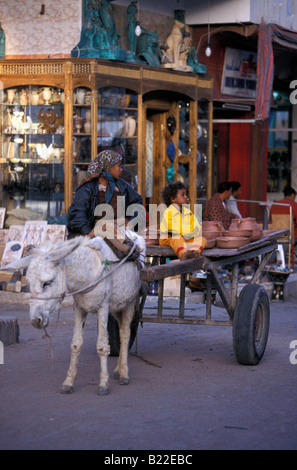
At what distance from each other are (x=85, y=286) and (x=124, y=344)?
79cm

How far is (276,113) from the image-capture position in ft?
63.2

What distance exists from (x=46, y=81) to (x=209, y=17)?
3.64m

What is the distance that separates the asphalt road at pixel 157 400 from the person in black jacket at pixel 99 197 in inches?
42.6

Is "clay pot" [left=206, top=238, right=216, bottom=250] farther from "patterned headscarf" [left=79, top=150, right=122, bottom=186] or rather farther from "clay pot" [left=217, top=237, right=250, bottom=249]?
"patterned headscarf" [left=79, top=150, right=122, bottom=186]

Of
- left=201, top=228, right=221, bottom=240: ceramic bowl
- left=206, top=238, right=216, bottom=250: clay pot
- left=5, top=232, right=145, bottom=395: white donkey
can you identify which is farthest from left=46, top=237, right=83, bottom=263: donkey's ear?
left=201, top=228, right=221, bottom=240: ceramic bowl

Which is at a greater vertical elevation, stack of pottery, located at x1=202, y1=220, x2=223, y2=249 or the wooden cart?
stack of pottery, located at x1=202, y1=220, x2=223, y2=249

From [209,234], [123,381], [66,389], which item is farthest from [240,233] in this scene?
[66,389]

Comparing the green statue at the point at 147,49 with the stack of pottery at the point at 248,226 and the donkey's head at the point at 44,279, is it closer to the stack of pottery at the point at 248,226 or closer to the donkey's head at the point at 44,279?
the stack of pottery at the point at 248,226

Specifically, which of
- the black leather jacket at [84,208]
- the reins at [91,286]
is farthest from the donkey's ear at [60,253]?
the black leather jacket at [84,208]

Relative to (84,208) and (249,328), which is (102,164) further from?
(249,328)

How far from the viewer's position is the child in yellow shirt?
6887 mm

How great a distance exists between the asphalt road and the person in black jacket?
1082 mm
